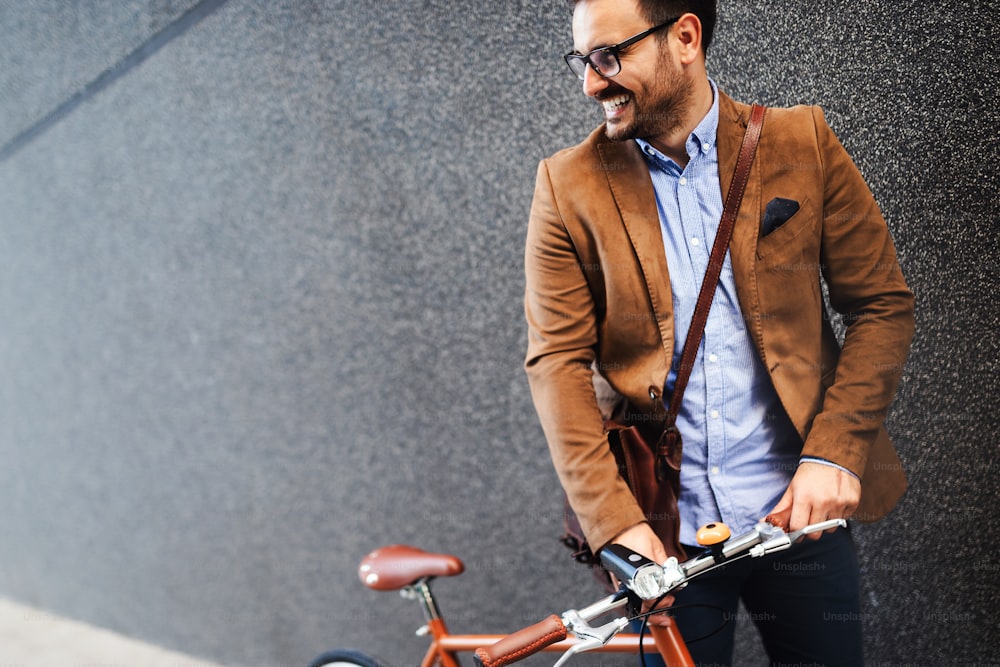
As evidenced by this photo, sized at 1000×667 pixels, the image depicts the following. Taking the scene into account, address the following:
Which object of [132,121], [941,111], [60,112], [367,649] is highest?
[60,112]

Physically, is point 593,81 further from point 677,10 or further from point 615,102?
point 677,10

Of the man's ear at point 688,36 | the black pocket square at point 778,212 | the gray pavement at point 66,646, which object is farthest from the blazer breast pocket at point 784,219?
the gray pavement at point 66,646

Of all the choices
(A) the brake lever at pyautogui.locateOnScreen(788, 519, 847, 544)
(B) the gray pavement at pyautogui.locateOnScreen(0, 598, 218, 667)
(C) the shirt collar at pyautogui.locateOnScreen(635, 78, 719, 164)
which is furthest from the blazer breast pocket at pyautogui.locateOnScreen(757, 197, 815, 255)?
(B) the gray pavement at pyautogui.locateOnScreen(0, 598, 218, 667)

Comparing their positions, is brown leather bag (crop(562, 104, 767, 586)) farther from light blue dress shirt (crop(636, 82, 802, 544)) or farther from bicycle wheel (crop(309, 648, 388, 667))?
bicycle wheel (crop(309, 648, 388, 667))

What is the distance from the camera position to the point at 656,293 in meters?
1.20

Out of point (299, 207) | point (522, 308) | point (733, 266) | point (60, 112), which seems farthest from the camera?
point (60, 112)

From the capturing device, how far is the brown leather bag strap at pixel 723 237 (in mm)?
1164

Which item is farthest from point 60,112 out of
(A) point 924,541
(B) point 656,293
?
(A) point 924,541

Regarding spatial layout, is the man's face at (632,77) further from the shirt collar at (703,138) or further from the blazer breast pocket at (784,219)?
the blazer breast pocket at (784,219)

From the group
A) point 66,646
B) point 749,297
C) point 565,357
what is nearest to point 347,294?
point 565,357

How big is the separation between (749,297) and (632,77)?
1.18ft

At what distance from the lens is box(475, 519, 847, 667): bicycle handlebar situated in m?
0.93

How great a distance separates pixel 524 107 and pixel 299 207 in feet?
2.29

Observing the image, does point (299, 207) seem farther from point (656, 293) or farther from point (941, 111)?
point (941, 111)
